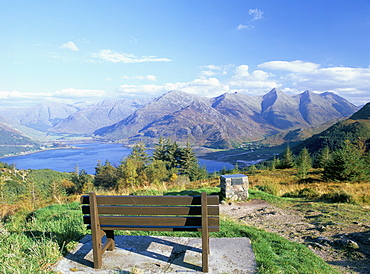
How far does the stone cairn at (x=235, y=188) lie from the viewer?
34.0ft

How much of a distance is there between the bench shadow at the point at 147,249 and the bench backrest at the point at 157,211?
21.8 inches

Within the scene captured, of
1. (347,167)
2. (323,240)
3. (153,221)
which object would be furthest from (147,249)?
(347,167)

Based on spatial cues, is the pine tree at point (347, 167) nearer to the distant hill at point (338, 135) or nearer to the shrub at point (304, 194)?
the shrub at point (304, 194)

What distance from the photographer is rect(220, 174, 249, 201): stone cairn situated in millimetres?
10359

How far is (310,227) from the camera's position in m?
6.47

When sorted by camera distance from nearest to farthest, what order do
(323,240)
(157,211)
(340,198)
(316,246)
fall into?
(157,211)
(316,246)
(323,240)
(340,198)

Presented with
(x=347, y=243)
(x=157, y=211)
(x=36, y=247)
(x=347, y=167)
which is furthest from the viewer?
(x=347, y=167)

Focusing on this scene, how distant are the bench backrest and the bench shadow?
0.55 meters

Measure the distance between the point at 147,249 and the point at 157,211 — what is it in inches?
42.8

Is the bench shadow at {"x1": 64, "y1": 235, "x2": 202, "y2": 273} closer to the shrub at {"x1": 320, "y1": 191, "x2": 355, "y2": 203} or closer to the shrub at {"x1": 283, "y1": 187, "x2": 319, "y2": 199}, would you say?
the shrub at {"x1": 320, "y1": 191, "x2": 355, "y2": 203}

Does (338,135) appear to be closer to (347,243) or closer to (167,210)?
(347,243)

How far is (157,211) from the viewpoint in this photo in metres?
3.47

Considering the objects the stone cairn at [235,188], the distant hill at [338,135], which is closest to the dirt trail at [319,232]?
the stone cairn at [235,188]

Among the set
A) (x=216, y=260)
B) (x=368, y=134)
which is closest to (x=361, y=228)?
(x=216, y=260)
